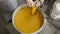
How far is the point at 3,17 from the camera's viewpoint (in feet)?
3.66

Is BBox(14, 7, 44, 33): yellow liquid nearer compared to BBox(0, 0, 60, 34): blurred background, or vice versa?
BBox(14, 7, 44, 33): yellow liquid

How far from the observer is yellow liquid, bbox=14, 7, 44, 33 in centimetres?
85

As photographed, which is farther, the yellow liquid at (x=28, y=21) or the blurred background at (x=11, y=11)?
the blurred background at (x=11, y=11)

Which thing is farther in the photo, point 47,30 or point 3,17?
point 3,17

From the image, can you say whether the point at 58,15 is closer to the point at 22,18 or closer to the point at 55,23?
the point at 55,23

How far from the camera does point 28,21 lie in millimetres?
868

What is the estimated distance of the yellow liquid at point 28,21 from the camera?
851 millimetres

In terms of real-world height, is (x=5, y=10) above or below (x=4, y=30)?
above

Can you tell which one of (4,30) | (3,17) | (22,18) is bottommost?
(4,30)

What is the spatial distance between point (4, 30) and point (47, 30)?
376 mm

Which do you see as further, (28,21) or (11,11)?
(11,11)

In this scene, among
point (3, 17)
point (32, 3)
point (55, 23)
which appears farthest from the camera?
point (3, 17)

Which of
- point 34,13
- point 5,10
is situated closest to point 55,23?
point 34,13

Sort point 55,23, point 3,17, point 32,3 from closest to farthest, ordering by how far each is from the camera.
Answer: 1. point 32,3
2. point 55,23
3. point 3,17
